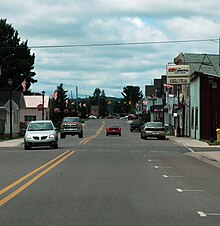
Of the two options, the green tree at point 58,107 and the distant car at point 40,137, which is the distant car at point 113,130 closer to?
the green tree at point 58,107

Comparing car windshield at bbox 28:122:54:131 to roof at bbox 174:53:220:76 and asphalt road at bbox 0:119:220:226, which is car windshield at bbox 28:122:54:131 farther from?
roof at bbox 174:53:220:76

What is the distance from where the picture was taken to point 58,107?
355 ft

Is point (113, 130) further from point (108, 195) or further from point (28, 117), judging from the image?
point (108, 195)

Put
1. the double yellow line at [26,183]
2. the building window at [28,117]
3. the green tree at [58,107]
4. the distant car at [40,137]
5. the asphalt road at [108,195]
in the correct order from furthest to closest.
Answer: the green tree at [58,107] → the building window at [28,117] → the distant car at [40,137] → the double yellow line at [26,183] → the asphalt road at [108,195]

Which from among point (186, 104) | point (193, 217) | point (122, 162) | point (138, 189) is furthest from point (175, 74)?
point (193, 217)

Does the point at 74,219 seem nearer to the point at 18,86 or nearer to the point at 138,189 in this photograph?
the point at 138,189

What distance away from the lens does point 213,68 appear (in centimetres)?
5866

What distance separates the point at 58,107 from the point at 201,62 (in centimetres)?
5218

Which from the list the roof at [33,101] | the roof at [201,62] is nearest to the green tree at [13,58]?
the roof at [33,101]

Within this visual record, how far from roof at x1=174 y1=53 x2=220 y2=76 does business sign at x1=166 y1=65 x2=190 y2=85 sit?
549cm

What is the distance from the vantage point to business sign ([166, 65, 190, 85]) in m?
52.1

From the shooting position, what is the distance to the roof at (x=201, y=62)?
58253 mm

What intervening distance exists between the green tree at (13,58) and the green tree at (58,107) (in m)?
6.88

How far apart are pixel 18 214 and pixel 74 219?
1.17 meters
